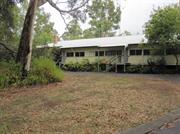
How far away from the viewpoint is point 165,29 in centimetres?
3028

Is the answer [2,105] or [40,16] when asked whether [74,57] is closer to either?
[40,16]

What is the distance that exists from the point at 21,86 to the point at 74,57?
23441 mm

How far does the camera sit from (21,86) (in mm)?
18438

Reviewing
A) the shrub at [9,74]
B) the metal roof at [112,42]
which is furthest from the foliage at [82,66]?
the shrub at [9,74]

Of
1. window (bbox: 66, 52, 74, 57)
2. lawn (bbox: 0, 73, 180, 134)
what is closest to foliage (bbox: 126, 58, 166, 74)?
window (bbox: 66, 52, 74, 57)

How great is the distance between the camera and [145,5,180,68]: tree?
29938 mm

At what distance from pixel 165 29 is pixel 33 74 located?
14.7 metres

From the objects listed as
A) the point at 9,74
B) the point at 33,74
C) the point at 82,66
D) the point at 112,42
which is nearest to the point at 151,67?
the point at 112,42

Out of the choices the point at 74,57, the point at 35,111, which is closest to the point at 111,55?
the point at 74,57

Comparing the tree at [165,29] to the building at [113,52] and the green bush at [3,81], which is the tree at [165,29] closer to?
the building at [113,52]

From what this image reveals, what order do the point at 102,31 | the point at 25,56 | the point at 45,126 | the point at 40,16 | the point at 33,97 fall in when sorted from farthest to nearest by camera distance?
the point at 102,31, the point at 40,16, the point at 25,56, the point at 33,97, the point at 45,126

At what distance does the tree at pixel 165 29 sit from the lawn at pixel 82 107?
476 inches

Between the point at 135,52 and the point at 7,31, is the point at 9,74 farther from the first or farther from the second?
the point at 135,52

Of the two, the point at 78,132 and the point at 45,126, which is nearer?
the point at 78,132
